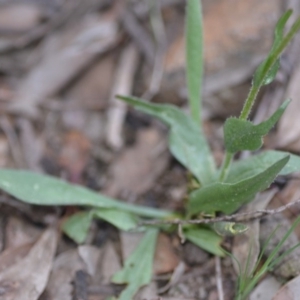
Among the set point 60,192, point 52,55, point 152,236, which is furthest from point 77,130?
point 152,236

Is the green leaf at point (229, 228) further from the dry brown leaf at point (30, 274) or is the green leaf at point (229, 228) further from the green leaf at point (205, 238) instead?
the dry brown leaf at point (30, 274)

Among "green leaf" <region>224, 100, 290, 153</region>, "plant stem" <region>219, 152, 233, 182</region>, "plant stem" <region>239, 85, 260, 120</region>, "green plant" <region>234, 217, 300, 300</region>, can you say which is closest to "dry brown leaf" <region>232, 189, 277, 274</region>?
"green plant" <region>234, 217, 300, 300</region>

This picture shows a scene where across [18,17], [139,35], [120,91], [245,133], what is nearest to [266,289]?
[245,133]

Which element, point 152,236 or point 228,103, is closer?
point 152,236

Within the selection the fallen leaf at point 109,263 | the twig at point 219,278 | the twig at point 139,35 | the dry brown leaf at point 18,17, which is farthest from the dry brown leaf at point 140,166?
the dry brown leaf at point 18,17

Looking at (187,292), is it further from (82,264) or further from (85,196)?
(85,196)

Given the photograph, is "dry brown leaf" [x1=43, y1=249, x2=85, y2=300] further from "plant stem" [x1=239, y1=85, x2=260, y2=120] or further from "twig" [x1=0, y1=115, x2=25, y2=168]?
"plant stem" [x1=239, y1=85, x2=260, y2=120]

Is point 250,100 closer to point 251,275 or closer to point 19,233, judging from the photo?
point 251,275

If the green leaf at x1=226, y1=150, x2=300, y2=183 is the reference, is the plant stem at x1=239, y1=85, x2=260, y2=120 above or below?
above
